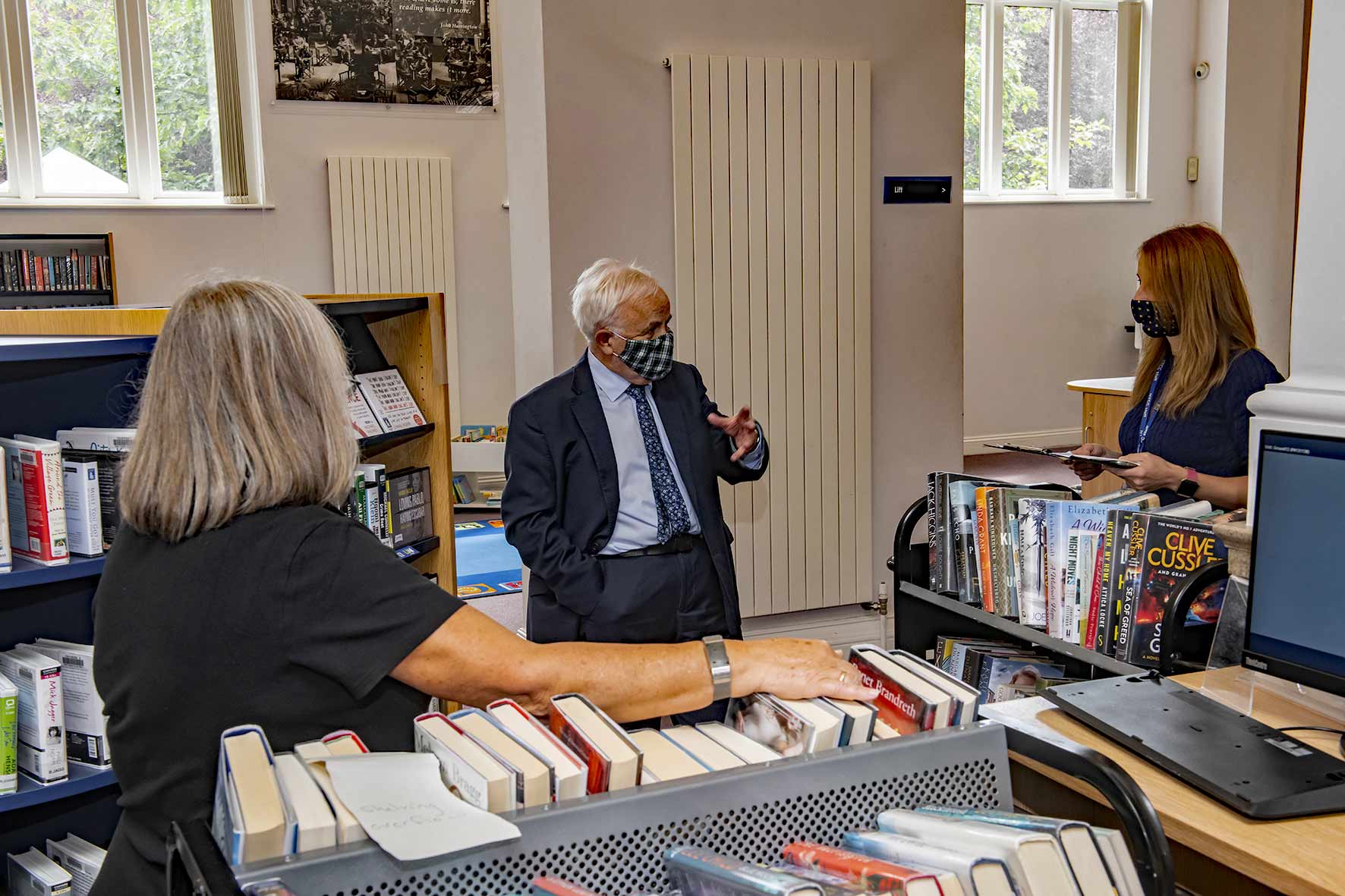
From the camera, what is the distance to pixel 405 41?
820 cm

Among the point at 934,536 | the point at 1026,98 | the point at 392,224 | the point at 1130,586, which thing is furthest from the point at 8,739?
the point at 1026,98

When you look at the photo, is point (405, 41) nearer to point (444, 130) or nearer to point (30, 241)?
point (444, 130)

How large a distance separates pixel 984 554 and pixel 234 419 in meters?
1.66

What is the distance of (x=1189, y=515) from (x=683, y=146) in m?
2.55

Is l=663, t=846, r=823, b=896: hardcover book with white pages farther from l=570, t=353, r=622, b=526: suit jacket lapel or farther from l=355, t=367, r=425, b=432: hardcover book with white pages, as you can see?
l=355, t=367, r=425, b=432: hardcover book with white pages

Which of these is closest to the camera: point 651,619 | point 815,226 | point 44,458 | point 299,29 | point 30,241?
point 44,458

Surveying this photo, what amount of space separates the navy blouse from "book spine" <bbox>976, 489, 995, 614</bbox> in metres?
0.95

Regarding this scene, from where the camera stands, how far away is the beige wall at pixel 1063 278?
9242mm

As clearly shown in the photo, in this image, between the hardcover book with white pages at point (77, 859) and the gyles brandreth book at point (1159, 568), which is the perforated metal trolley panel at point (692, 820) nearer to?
the gyles brandreth book at point (1159, 568)

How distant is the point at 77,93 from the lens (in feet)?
25.8

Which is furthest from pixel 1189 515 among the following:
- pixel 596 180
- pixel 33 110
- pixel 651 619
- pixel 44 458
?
pixel 33 110

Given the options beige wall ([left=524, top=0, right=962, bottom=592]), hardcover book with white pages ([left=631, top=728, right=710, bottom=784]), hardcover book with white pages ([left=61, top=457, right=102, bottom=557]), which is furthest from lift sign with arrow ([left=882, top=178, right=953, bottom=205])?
hardcover book with white pages ([left=631, top=728, right=710, bottom=784])

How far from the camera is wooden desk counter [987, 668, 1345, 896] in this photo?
1.33 meters

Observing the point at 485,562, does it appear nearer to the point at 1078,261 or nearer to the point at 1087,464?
the point at 1087,464
